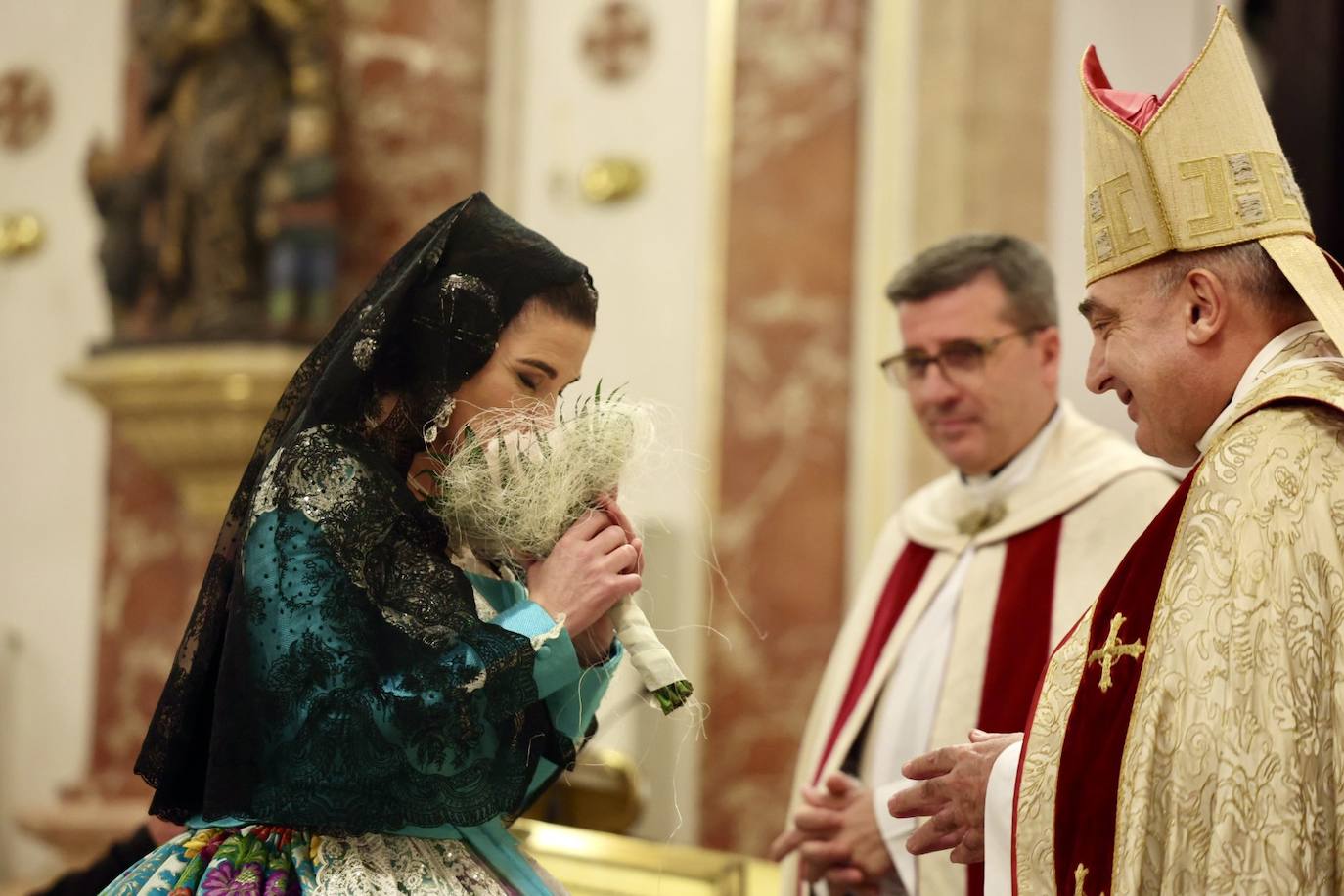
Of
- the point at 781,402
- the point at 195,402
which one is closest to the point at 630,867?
the point at 781,402

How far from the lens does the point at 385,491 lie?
2438 mm

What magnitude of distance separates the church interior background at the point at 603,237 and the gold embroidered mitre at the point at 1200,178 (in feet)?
10.0

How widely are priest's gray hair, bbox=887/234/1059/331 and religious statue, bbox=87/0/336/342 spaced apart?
3.86 meters

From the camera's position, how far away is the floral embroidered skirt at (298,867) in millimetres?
2342

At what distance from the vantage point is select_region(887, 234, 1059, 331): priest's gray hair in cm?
376

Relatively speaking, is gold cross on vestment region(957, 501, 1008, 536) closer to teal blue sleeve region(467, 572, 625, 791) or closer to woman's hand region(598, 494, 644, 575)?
teal blue sleeve region(467, 572, 625, 791)

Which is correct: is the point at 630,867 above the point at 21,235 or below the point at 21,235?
below

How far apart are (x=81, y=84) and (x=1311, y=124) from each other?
5.66 meters

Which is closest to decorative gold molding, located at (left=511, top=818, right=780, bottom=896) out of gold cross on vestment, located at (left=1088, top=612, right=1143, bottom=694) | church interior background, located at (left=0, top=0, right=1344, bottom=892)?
church interior background, located at (left=0, top=0, right=1344, bottom=892)

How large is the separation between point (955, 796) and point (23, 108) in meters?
6.92

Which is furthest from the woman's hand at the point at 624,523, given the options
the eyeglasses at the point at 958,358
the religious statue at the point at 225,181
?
the religious statue at the point at 225,181

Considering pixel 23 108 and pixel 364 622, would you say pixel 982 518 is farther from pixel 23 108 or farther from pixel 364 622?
pixel 23 108

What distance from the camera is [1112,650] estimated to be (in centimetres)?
235

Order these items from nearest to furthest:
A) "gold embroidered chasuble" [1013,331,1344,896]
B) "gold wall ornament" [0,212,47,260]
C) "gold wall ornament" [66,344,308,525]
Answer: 1. "gold embroidered chasuble" [1013,331,1344,896]
2. "gold wall ornament" [66,344,308,525]
3. "gold wall ornament" [0,212,47,260]
